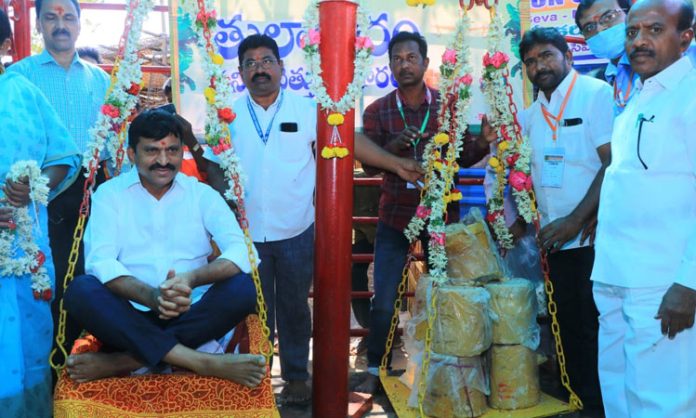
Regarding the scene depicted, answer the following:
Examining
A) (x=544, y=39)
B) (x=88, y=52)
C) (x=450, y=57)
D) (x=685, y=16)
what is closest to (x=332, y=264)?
(x=450, y=57)

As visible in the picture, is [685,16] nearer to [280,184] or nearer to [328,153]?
[328,153]

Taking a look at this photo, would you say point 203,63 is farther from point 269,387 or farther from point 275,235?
point 269,387

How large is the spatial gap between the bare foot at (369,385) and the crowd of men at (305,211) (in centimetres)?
2

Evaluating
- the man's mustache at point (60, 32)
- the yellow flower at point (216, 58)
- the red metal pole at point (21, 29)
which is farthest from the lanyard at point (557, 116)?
the red metal pole at point (21, 29)

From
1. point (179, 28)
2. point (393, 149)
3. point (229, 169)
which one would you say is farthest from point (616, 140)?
point (179, 28)

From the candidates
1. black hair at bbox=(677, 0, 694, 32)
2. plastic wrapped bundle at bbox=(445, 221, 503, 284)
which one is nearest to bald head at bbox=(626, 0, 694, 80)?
black hair at bbox=(677, 0, 694, 32)

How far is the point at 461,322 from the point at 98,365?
1.77 m

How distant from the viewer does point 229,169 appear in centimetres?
339

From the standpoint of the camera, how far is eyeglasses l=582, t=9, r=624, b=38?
151 inches

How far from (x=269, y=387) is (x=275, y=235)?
1.24 meters

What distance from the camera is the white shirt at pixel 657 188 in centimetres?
261

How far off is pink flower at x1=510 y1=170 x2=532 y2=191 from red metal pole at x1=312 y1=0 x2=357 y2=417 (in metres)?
0.93

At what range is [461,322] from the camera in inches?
138

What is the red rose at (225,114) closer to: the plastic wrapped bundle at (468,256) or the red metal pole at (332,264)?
the red metal pole at (332,264)
